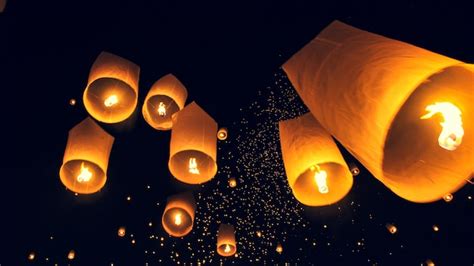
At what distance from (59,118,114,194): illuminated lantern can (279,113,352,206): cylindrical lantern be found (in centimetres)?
126

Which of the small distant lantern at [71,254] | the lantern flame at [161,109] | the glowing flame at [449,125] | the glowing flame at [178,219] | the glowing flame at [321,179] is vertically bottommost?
the small distant lantern at [71,254]

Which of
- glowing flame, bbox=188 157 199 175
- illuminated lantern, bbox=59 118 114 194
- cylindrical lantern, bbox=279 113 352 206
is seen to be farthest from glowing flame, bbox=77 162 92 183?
cylindrical lantern, bbox=279 113 352 206

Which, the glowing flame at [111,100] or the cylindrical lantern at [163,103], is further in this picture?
the cylindrical lantern at [163,103]

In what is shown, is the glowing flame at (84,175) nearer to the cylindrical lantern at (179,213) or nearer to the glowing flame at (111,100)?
the glowing flame at (111,100)

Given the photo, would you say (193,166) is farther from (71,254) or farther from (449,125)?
(71,254)

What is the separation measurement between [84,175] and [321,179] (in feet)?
5.36

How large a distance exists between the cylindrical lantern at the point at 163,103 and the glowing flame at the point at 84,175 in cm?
62

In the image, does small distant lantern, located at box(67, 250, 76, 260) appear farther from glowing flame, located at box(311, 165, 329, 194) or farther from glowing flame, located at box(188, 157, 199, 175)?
glowing flame, located at box(311, 165, 329, 194)

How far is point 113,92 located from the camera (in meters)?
2.45

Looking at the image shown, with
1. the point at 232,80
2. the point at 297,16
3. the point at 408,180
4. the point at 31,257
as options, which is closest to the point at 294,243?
the point at 232,80

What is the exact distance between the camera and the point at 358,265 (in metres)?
5.56

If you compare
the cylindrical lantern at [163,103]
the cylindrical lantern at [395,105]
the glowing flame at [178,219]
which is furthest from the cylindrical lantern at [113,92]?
the glowing flame at [178,219]

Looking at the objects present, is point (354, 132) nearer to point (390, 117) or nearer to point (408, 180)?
point (390, 117)

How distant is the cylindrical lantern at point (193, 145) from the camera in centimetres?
217
